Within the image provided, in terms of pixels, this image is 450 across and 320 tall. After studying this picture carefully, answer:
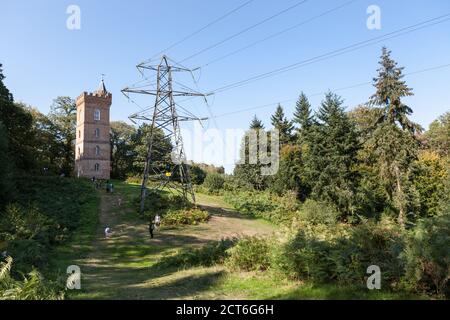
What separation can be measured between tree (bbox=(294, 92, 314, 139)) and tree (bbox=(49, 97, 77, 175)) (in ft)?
115

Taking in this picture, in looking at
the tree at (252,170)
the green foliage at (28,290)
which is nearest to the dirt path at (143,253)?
the green foliage at (28,290)

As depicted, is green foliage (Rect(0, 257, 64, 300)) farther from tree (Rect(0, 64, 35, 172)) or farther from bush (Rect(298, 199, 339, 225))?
tree (Rect(0, 64, 35, 172))

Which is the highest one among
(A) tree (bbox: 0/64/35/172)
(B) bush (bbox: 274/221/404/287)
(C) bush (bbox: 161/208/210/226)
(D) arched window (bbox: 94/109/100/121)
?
(D) arched window (bbox: 94/109/100/121)

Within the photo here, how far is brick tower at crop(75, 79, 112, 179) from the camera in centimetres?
5456

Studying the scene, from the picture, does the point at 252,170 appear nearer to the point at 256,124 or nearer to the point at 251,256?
the point at 256,124

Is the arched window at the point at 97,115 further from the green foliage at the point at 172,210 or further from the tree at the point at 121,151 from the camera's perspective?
the green foliage at the point at 172,210

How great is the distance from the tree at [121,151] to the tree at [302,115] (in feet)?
91.7

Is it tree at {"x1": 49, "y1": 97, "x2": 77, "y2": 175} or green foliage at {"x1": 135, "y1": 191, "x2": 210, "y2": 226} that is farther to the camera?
tree at {"x1": 49, "y1": 97, "x2": 77, "y2": 175}

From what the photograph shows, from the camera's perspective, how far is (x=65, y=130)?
6675 centimetres

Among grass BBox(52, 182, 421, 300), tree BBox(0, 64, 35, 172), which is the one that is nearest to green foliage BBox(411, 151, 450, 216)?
grass BBox(52, 182, 421, 300)

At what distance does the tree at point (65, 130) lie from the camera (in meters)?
64.9

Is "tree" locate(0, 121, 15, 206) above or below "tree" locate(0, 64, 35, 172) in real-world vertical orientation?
below

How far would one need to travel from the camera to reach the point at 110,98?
57312 millimetres
